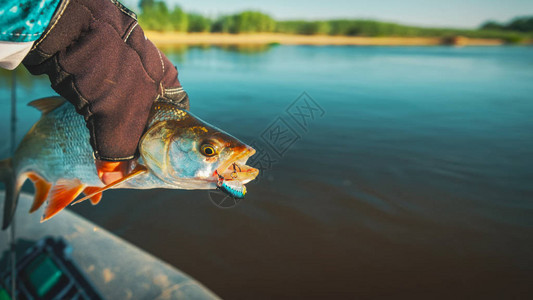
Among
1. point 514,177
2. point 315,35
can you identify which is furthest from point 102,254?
point 315,35

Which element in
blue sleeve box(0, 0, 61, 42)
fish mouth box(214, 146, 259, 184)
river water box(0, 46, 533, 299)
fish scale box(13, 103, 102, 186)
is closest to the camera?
blue sleeve box(0, 0, 61, 42)

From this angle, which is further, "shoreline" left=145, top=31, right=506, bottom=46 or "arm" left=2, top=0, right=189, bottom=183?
"shoreline" left=145, top=31, right=506, bottom=46

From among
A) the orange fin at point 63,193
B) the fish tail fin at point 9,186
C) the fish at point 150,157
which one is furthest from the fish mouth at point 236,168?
the fish tail fin at point 9,186

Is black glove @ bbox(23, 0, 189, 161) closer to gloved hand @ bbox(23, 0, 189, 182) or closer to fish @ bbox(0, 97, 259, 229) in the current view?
gloved hand @ bbox(23, 0, 189, 182)

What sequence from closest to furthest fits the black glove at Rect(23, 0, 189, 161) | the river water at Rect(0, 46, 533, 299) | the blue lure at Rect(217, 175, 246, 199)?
the black glove at Rect(23, 0, 189, 161)
the blue lure at Rect(217, 175, 246, 199)
the river water at Rect(0, 46, 533, 299)

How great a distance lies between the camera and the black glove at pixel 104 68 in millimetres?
1146

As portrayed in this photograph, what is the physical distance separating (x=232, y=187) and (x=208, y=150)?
24cm

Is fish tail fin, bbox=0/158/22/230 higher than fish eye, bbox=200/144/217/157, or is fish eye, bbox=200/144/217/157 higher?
fish eye, bbox=200/144/217/157

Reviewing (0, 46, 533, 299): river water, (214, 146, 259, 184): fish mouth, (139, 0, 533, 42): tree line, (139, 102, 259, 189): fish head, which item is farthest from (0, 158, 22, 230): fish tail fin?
(139, 0, 533, 42): tree line

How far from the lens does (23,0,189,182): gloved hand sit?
3.76 feet

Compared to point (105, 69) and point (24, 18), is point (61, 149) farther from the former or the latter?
point (24, 18)

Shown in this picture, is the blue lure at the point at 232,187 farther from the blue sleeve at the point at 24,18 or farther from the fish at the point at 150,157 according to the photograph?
the blue sleeve at the point at 24,18

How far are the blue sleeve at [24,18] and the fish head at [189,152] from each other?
62cm

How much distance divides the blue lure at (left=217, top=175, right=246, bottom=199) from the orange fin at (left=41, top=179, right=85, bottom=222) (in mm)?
891
